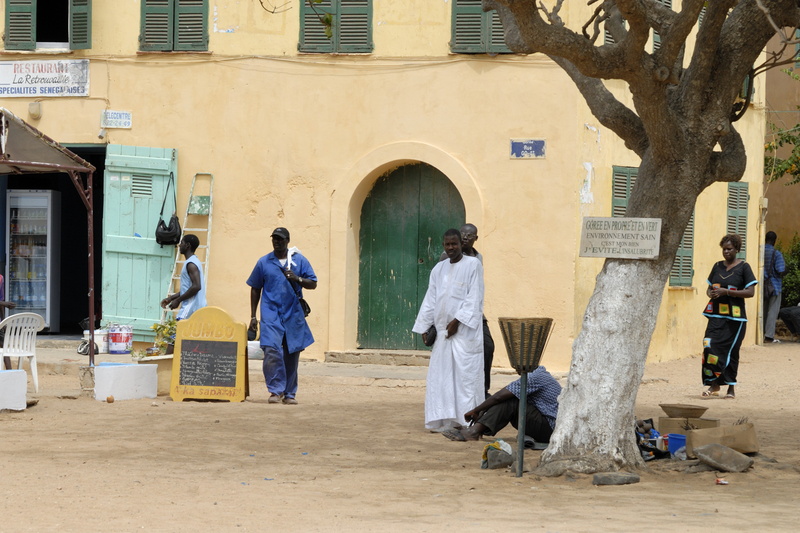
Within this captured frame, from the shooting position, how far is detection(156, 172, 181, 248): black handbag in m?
15.0

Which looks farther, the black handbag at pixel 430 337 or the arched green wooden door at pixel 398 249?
the arched green wooden door at pixel 398 249

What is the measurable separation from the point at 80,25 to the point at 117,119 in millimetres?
1332

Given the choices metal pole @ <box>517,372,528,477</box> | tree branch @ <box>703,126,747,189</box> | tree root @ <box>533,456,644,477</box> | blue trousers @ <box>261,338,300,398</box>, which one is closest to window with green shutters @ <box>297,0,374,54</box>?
blue trousers @ <box>261,338,300,398</box>

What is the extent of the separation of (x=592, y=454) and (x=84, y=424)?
14.5 feet

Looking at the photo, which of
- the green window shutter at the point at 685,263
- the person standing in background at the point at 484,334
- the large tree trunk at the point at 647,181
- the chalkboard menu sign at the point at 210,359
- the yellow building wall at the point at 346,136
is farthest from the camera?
the green window shutter at the point at 685,263

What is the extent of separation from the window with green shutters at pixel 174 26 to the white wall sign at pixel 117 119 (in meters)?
0.88

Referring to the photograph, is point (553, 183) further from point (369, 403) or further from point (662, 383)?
point (369, 403)

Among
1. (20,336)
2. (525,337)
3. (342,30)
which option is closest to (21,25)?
(342,30)

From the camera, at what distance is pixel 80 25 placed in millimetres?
15484

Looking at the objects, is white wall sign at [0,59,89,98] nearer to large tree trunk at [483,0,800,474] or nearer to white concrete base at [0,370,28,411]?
white concrete base at [0,370,28,411]

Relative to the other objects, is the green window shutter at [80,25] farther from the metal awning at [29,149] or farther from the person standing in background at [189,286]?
the person standing in background at [189,286]

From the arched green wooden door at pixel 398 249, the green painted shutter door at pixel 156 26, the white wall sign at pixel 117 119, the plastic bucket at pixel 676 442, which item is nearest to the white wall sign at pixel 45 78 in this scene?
the white wall sign at pixel 117 119

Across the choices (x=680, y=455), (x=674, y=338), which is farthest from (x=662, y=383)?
(x=680, y=455)

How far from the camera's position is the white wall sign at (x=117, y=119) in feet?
50.6
